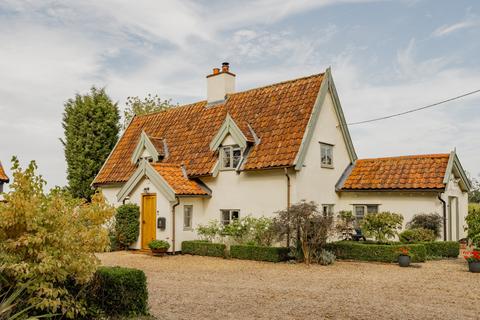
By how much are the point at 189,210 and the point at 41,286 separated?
1495 centimetres

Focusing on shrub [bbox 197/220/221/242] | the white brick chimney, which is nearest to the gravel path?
shrub [bbox 197/220/221/242]

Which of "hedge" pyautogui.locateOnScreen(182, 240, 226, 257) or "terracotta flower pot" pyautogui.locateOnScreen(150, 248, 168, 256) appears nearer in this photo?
"hedge" pyautogui.locateOnScreen(182, 240, 226, 257)

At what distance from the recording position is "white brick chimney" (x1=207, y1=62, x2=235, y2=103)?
25.6 m

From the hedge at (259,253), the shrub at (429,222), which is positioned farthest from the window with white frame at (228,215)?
the shrub at (429,222)

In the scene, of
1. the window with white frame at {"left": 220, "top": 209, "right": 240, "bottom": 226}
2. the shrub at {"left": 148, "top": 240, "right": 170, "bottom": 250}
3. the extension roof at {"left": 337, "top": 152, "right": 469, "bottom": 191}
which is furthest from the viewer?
the window with white frame at {"left": 220, "top": 209, "right": 240, "bottom": 226}

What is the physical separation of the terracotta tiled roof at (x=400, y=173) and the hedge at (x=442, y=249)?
8.39ft

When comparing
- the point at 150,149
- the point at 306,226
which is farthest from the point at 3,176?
the point at 306,226

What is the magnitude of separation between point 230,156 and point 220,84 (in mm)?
6031

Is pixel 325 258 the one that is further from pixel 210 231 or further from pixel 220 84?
pixel 220 84

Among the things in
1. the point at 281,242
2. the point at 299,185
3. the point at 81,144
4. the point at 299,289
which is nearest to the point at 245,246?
the point at 281,242

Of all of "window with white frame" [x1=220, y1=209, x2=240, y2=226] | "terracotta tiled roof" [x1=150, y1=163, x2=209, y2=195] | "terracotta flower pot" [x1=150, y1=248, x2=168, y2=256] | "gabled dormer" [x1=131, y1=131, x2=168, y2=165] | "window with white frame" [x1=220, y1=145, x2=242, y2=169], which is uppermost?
"gabled dormer" [x1=131, y1=131, x2=168, y2=165]

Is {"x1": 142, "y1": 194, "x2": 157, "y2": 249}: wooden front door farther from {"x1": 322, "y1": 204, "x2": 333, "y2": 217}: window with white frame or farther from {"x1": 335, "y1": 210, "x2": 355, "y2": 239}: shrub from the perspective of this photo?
{"x1": 335, "y1": 210, "x2": 355, "y2": 239}: shrub

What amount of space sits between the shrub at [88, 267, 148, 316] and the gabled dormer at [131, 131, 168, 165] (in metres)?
16.1

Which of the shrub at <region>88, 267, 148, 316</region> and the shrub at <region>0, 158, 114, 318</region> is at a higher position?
the shrub at <region>0, 158, 114, 318</region>
